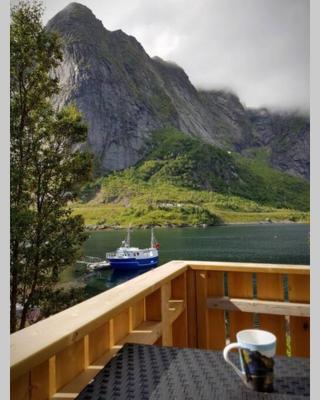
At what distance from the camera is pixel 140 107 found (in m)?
76.7

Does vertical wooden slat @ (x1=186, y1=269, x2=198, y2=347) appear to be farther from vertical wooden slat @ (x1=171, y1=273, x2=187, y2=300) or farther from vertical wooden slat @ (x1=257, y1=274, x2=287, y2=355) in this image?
vertical wooden slat @ (x1=257, y1=274, x2=287, y2=355)

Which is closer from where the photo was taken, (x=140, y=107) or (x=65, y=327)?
(x=65, y=327)

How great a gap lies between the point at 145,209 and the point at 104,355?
152 ft

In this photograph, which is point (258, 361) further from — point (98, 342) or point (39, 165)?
point (39, 165)

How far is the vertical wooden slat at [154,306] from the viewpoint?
1.31m

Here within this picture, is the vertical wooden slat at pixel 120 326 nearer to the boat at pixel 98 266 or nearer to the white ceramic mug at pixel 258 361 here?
the white ceramic mug at pixel 258 361

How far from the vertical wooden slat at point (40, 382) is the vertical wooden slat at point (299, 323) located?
39.6 inches

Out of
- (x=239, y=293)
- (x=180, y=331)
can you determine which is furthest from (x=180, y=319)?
(x=239, y=293)

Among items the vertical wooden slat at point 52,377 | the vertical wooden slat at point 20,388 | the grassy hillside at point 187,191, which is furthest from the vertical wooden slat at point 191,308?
the grassy hillside at point 187,191

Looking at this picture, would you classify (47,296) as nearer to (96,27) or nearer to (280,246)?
(280,246)

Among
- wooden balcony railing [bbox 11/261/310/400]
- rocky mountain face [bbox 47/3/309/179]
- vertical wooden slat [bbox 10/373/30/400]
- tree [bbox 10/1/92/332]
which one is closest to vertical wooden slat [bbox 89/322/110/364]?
wooden balcony railing [bbox 11/261/310/400]

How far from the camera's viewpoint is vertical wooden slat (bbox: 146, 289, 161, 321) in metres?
1.31

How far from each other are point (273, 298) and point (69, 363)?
0.93 metres

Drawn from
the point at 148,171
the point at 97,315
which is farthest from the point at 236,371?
the point at 148,171
